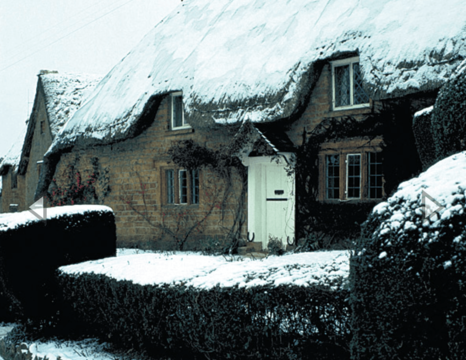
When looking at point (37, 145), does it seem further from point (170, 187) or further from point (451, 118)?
point (451, 118)

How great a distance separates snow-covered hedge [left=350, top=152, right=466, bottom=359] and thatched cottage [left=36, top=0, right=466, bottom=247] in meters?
7.37

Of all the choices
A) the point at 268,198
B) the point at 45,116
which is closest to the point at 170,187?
the point at 268,198

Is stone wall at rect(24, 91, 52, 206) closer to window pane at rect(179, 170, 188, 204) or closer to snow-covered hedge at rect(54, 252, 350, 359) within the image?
window pane at rect(179, 170, 188, 204)

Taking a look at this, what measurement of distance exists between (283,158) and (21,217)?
714cm

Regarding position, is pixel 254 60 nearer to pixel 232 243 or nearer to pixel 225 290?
pixel 232 243

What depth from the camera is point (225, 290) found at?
3592 millimetres

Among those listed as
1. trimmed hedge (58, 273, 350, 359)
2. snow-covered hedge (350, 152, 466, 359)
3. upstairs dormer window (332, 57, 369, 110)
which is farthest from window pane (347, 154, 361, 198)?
snow-covered hedge (350, 152, 466, 359)

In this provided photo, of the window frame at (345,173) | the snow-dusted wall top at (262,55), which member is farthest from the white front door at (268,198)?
the snow-dusted wall top at (262,55)

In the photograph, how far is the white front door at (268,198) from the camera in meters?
11.9

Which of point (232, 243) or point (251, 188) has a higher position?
point (251, 188)

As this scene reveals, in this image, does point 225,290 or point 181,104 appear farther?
point 181,104

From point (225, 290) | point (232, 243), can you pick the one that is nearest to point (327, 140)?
Answer: point (232, 243)

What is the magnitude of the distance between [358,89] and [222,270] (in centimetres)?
757

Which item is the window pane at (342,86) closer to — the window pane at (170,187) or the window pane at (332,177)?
the window pane at (332,177)
